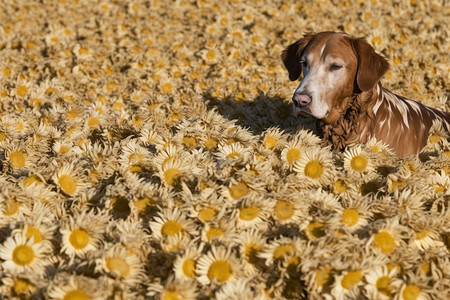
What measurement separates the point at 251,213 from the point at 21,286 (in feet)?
4.62

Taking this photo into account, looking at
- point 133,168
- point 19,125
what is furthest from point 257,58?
point 133,168

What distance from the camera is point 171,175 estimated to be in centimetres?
405

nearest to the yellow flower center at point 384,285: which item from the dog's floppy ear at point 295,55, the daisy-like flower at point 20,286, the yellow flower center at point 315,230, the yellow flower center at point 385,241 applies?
the yellow flower center at point 385,241

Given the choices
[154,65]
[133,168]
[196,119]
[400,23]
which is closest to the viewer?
[133,168]

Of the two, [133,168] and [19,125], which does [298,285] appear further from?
[19,125]

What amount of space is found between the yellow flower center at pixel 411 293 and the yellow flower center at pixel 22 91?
5927 millimetres

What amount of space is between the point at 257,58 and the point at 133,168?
211 inches

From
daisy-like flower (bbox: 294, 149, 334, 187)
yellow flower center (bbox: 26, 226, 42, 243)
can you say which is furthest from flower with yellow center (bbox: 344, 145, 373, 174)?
yellow flower center (bbox: 26, 226, 42, 243)

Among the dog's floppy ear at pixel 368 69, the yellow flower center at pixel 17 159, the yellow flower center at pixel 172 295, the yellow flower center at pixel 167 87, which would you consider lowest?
the yellow flower center at pixel 167 87

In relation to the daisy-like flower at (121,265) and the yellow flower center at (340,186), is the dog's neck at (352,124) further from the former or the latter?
the daisy-like flower at (121,265)

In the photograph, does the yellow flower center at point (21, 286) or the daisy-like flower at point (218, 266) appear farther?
the daisy-like flower at point (218, 266)

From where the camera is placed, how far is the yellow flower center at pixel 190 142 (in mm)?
4816

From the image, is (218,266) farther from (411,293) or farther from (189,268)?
(411,293)

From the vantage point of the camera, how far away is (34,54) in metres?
9.59
